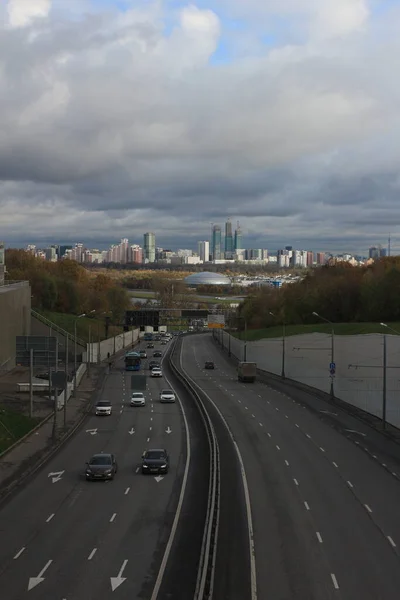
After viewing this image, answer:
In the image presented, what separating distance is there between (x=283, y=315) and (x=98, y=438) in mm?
94147

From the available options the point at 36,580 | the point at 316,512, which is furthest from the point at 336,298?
the point at 36,580

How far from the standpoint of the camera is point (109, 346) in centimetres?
11631

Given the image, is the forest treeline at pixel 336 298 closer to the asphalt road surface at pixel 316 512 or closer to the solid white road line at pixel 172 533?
the asphalt road surface at pixel 316 512

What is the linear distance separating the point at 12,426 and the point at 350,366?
96.6 ft

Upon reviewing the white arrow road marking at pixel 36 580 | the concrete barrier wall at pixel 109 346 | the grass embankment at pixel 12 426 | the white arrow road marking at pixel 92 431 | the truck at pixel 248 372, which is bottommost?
the concrete barrier wall at pixel 109 346

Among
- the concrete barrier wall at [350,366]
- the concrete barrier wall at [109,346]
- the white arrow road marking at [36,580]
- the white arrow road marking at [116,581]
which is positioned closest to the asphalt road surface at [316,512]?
the white arrow road marking at [116,581]

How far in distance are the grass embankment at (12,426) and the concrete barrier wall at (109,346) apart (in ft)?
168

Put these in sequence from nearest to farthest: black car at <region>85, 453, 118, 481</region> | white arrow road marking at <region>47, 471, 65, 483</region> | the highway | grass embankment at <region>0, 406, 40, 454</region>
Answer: the highway, black car at <region>85, 453, 118, 481</region>, white arrow road marking at <region>47, 471, 65, 483</region>, grass embankment at <region>0, 406, 40, 454</region>

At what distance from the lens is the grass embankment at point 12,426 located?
40.0 metres

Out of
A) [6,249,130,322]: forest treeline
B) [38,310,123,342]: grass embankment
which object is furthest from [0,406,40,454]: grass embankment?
[6,249,130,322]: forest treeline

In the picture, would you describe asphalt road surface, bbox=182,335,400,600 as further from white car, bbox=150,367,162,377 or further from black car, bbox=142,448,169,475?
white car, bbox=150,367,162,377

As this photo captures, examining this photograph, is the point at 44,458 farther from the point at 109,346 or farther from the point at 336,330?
the point at 109,346

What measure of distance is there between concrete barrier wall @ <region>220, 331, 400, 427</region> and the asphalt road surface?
5.64m

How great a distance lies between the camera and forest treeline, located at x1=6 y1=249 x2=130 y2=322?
145750 mm
